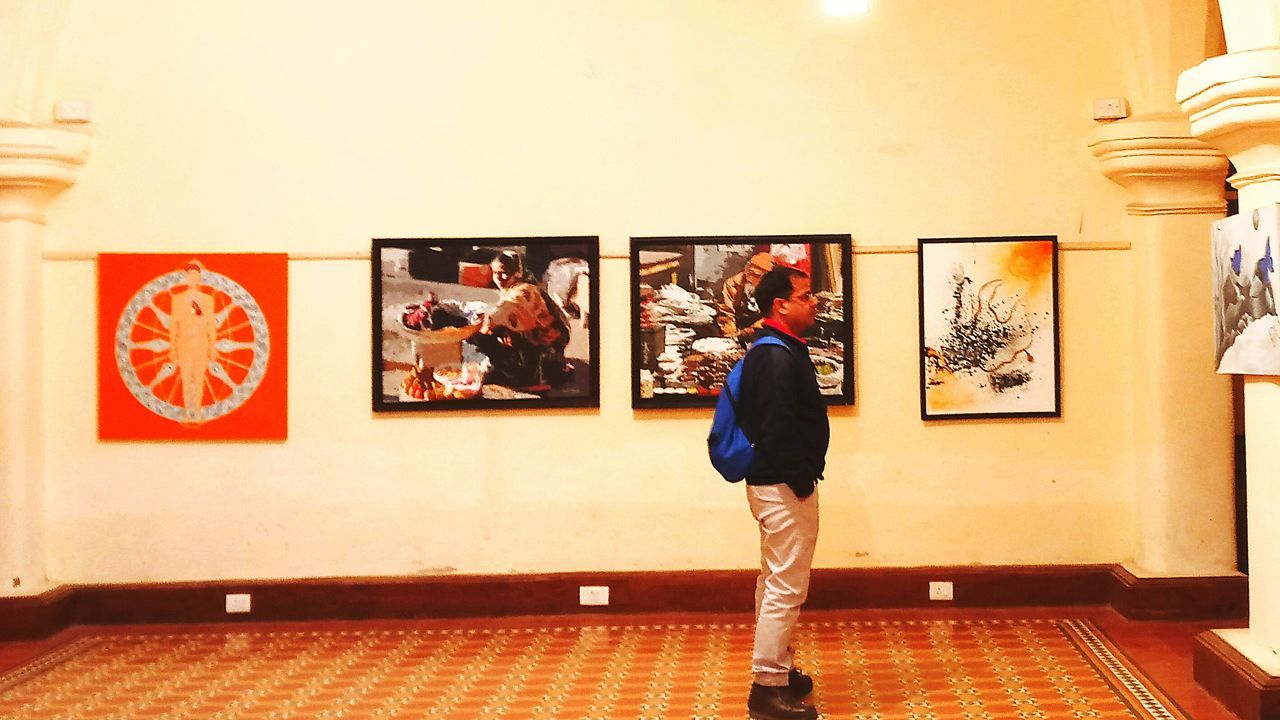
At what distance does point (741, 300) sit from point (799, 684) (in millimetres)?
2467

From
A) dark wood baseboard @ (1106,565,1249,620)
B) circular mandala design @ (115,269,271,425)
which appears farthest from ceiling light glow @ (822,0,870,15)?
circular mandala design @ (115,269,271,425)

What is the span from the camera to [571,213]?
270 inches

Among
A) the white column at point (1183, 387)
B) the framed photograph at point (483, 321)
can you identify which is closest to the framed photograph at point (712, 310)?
the framed photograph at point (483, 321)

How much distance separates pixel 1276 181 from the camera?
4.84 metres

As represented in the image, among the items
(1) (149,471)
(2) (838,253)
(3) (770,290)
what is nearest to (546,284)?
(2) (838,253)

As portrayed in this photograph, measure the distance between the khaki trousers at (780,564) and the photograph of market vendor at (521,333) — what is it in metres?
2.25

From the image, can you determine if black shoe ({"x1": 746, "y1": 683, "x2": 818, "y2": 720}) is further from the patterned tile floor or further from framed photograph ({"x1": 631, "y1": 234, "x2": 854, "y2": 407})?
framed photograph ({"x1": 631, "y1": 234, "x2": 854, "y2": 407})

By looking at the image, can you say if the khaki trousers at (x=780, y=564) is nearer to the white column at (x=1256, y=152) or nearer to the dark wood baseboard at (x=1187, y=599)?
the white column at (x=1256, y=152)

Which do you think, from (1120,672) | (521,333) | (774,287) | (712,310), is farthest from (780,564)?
(521,333)

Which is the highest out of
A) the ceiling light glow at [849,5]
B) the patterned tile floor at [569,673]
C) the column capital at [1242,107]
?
the ceiling light glow at [849,5]

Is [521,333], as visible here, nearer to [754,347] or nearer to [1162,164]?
[754,347]

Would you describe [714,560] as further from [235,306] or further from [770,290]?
[235,306]

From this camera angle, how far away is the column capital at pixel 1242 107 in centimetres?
472

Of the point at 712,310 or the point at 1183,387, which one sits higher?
the point at 712,310
